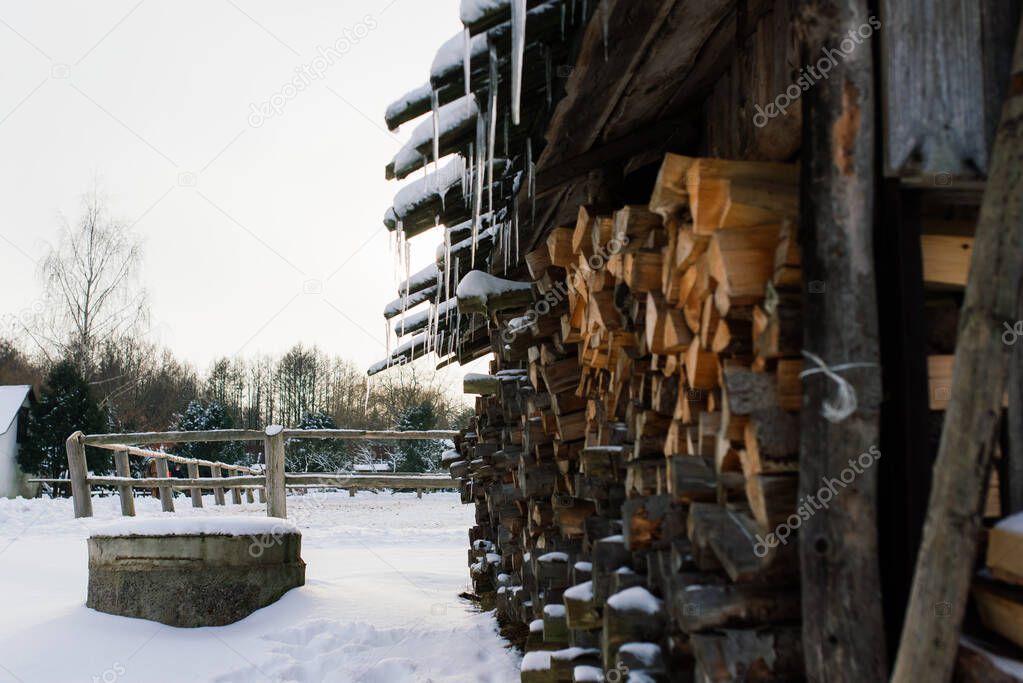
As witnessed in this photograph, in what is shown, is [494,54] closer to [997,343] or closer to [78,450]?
[997,343]

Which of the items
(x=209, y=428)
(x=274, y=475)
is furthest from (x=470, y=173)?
(x=209, y=428)

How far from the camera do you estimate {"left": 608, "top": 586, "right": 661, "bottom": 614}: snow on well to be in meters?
2.17

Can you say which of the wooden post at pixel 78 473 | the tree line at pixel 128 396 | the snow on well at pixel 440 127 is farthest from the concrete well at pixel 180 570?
the tree line at pixel 128 396

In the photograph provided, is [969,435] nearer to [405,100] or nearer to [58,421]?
[405,100]

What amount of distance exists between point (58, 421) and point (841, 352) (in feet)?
71.7

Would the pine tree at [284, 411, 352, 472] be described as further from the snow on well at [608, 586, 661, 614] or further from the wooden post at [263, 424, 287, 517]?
the snow on well at [608, 586, 661, 614]

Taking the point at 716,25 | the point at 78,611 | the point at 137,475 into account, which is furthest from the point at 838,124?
the point at 137,475

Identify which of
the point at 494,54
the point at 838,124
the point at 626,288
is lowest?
the point at 626,288

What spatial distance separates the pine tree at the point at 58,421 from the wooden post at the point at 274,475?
14100 mm

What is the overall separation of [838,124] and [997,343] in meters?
0.57

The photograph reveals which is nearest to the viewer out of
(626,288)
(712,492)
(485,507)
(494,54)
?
(712,492)

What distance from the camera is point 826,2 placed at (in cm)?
175

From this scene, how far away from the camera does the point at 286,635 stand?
14.6 ft

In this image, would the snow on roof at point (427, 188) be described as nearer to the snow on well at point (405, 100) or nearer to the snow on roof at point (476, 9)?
the snow on well at point (405, 100)
